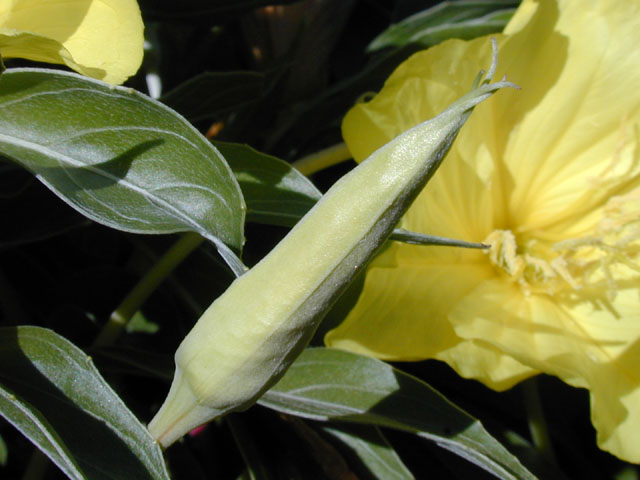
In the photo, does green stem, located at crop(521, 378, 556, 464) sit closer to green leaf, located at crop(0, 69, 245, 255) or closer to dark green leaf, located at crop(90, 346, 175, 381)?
dark green leaf, located at crop(90, 346, 175, 381)

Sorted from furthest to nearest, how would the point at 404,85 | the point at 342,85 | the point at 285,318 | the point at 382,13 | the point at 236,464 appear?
the point at 382,13 < the point at 342,85 < the point at 236,464 < the point at 404,85 < the point at 285,318

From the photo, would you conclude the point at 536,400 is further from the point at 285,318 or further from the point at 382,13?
the point at 382,13

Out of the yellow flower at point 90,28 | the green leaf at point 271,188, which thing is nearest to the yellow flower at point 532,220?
the green leaf at point 271,188

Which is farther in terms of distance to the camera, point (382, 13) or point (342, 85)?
point (382, 13)

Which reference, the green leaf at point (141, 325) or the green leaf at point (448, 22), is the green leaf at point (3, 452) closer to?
the green leaf at point (141, 325)

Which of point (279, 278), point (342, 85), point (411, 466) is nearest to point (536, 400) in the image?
point (411, 466)

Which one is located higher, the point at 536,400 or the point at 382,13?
the point at 382,13
